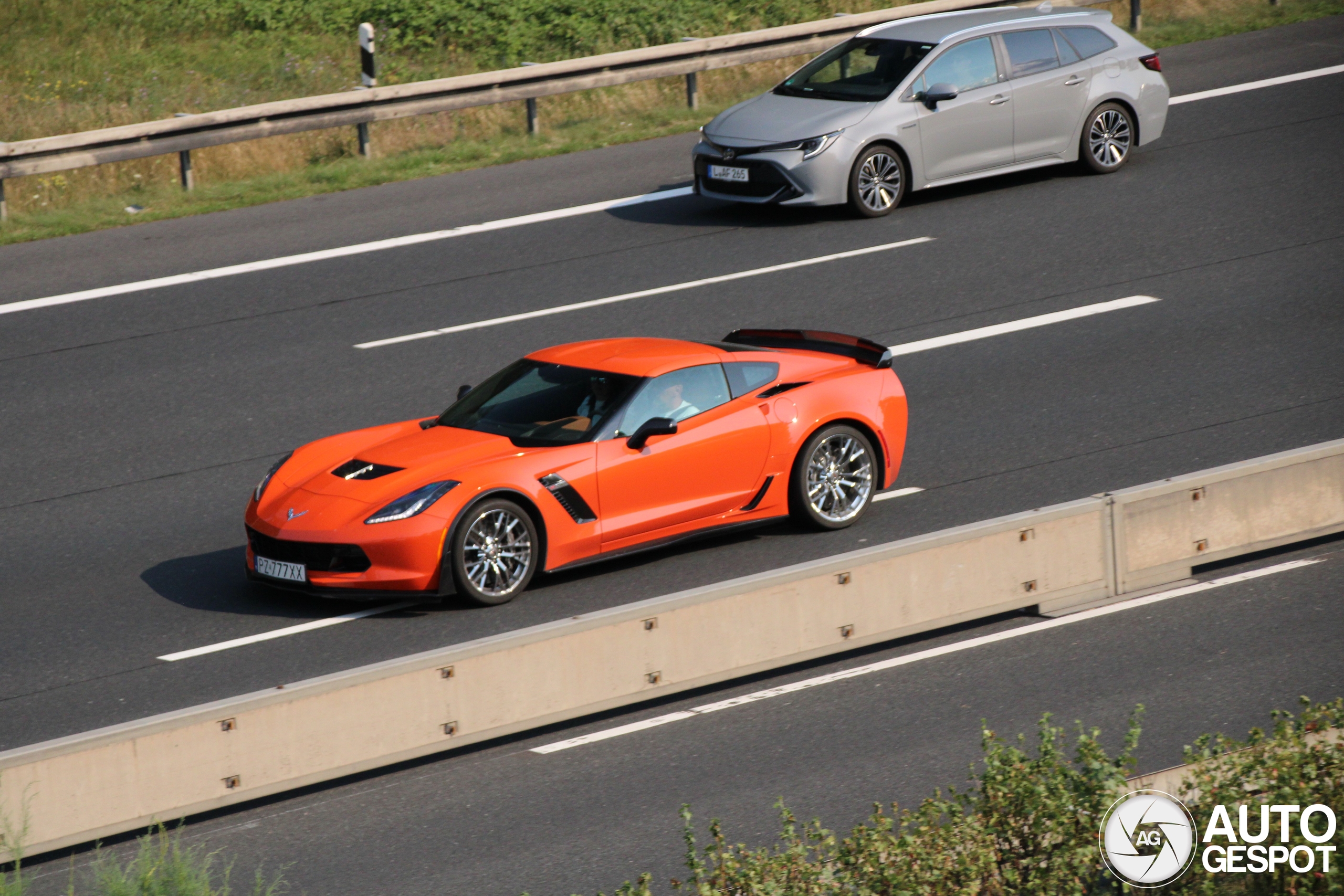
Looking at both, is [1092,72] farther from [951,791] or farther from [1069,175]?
[951,791]

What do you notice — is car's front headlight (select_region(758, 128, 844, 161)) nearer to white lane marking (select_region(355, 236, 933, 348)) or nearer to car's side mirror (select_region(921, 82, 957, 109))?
car's side mirror (select_region(921, 82, 957, 109))

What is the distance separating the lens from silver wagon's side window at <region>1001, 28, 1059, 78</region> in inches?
720

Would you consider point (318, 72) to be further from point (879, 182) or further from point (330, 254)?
point (879, 182)

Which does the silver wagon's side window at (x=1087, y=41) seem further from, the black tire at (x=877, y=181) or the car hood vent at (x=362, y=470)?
the car hood vent at (x=362, y=470)

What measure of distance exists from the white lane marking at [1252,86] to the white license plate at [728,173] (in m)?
6.98

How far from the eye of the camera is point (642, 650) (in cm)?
820

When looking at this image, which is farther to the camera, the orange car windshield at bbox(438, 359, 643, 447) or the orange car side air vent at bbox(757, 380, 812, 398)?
the orange car side air vent at bbox(757, 380, 812, 398)

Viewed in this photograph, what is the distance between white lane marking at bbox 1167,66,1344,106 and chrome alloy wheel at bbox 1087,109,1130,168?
2.90 metres

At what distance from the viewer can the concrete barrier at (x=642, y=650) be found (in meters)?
6.89

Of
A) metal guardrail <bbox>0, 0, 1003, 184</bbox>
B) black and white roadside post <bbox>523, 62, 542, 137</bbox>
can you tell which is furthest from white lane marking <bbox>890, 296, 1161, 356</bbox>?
metal guardrail <bbox>0, 0, 1003, 184</bbox>

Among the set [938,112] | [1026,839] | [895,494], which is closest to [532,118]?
[938,112]

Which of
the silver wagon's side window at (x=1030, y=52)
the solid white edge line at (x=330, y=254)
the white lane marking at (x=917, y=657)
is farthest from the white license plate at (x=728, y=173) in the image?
the white lane marking at (x=917, y=657)

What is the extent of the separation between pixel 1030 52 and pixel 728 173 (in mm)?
3729

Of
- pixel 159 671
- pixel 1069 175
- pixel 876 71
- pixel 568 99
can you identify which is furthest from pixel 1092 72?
pixel 159 671
